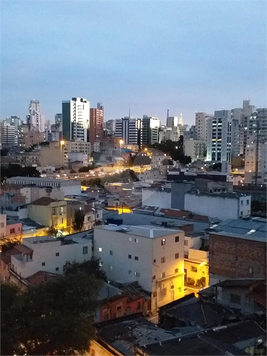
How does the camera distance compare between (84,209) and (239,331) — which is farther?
(84,209)

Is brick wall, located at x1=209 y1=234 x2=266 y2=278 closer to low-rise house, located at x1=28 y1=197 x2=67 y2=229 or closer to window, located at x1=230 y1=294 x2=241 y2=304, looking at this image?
window, located at x1=230 y1=294 x2=241 y2=304

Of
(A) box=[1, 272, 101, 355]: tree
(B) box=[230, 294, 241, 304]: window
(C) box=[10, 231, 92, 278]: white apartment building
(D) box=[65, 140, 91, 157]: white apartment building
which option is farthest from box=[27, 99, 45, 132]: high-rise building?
(A) box=[1, 272, 101, 355]: tree

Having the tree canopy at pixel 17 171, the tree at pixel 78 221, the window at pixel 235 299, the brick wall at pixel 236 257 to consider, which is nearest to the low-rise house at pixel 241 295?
the window at pixel 235 299

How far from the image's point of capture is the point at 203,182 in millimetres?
9703

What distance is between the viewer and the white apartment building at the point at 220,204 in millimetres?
8172

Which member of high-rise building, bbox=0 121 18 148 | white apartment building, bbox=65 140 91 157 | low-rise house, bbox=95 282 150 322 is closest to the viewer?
low-rise house, bbox=95 282 150 322

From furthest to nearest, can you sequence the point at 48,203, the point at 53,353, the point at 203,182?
the point at 203,182
the point at 48,203
the point at 53,353

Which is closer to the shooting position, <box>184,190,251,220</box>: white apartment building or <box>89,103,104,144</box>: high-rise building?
<box>184,190,251,220</box>: white apartment building

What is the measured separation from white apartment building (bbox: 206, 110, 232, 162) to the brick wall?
18.0m

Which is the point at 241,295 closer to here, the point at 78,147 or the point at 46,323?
the point at 46,323

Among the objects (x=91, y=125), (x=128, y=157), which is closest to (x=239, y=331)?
(x=128, y=157)

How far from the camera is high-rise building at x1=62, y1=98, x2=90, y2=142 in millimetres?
28688

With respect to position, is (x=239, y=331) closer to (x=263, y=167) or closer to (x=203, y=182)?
(x=203, y=182)

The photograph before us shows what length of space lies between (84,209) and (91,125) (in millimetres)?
22624
